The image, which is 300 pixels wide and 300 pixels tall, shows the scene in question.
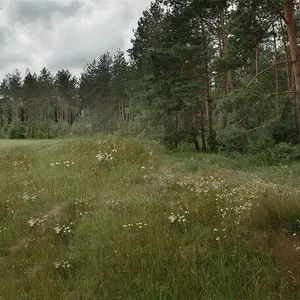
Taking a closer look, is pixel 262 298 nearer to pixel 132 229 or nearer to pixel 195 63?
pixel 132 229

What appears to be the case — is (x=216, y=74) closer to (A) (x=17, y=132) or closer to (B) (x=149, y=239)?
(B) (x=149, y=239)

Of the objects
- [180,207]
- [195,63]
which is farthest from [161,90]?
[180,207]

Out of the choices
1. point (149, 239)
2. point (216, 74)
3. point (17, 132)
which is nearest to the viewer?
point (149, 239)

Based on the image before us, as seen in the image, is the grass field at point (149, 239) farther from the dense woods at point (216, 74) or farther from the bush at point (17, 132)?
the bush at point (17, 132)

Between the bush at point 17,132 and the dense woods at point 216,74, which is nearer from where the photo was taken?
the dense woods at point 216,74

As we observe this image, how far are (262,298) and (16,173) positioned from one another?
841 cm

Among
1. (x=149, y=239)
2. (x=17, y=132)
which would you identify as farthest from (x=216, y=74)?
(x=17, y=132)

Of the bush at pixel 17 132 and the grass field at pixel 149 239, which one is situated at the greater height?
the bush at pixel 17 132

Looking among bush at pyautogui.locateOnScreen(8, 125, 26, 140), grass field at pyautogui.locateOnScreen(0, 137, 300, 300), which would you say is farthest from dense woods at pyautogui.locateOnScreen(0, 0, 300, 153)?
bush at pyautogui.locateOnScreen(8, 125, 26, 140)

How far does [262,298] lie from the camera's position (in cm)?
368

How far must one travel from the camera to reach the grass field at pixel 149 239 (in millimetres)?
4043

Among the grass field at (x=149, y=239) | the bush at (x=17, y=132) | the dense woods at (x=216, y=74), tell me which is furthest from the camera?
the bush at (x=17, y=132)

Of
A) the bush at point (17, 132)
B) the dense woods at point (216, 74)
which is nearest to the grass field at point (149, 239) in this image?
the dense woods at point (216, 74)

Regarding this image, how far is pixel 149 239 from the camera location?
505cm
